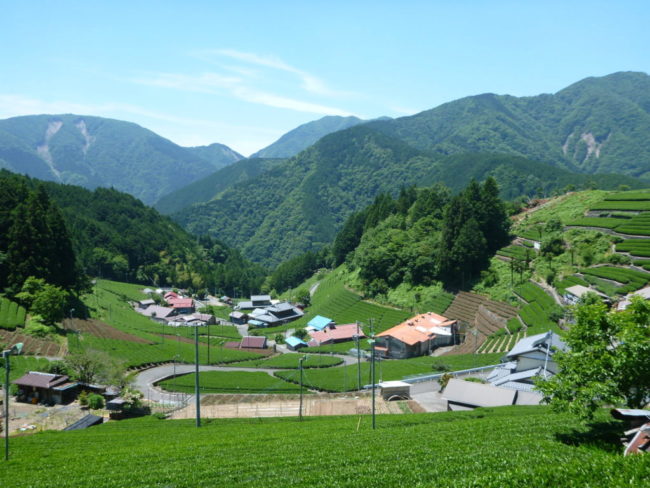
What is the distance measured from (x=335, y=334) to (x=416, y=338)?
19.1m

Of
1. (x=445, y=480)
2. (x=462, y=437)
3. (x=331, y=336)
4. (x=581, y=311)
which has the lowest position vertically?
(x=331, y=336)

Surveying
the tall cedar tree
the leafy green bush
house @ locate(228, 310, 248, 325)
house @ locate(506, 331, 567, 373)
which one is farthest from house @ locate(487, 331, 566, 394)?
house @ locate(228, 310, 248, 325)

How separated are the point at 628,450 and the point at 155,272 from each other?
444 ft

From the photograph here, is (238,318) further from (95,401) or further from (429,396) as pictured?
(429,396)

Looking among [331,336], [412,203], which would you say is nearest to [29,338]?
[331,336]

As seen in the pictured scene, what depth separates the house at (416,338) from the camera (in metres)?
62.3

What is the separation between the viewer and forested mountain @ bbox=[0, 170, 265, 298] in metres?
76.5

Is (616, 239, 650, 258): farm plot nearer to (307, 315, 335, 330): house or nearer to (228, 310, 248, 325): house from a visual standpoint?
(307, 315, 335, 330): house

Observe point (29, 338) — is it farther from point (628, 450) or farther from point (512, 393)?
point (628, 450)

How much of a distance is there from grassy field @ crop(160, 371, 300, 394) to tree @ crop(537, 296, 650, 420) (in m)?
34.1

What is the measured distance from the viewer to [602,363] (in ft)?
51.2

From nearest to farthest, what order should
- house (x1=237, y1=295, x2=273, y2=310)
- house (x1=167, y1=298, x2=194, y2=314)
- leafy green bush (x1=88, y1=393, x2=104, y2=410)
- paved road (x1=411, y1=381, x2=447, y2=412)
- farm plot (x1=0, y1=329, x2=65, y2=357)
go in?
paved road (x1=411, y1=381, x2=447, y2=412), leafy green bush (x1=88, y1=393, x2=104, y2=410), farm plot (x1=0, y1=329, x2=65, y2=357), house (x1=167, y1=298, x2=194, y2=314), house (x1=237, y1=295, x2=273, y2=310)

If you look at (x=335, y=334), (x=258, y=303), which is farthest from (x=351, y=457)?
(x=258, y=303)

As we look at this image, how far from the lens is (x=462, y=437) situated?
2114cm
